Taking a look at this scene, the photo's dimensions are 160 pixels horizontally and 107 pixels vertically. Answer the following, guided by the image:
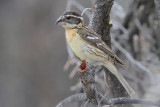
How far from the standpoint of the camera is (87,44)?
5.33m

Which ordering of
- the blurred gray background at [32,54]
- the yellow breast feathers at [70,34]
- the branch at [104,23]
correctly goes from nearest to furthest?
the branch at [104,23] < the yellow breast feathers at [70,34] < the blurred gray background at [32,54]

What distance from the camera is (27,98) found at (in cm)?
1120

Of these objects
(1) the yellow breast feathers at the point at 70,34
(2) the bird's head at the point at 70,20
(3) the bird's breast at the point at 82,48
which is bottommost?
(3) the bird's breast at the point at 82,48

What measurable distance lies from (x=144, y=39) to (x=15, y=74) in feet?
15.2

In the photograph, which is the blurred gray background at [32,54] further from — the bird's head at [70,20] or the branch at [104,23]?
the bird's head at [70,20]

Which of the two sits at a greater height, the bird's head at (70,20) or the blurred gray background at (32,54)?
the blurred gray background at (32,54)

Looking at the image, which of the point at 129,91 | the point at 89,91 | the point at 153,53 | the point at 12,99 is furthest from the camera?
the point at 12,99

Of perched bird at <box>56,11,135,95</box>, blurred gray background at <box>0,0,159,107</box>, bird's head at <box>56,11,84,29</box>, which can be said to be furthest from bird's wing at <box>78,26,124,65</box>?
blurred gray background at <box>0,0,159,107</box>

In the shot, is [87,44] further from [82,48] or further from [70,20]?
[70,20]

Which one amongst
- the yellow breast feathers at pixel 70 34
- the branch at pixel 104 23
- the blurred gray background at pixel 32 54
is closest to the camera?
the branch at pixel 104 23

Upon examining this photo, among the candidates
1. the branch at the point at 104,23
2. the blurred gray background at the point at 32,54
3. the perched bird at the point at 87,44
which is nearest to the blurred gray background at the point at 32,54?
the blurred gray background at the point at 32,54

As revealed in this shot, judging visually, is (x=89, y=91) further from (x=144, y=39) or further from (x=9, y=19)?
(x=9, y=19)

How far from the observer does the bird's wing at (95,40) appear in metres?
5.22

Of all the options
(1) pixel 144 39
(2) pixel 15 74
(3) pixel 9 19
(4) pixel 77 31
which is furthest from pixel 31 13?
(4) pixel 77 31
